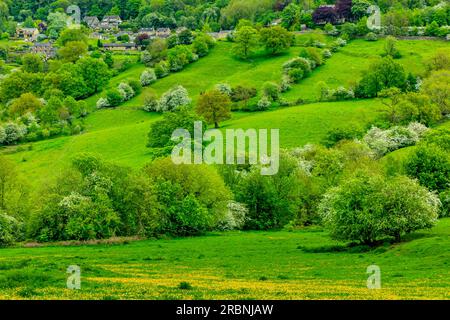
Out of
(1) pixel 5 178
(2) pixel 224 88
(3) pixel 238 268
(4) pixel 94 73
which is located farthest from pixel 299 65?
(3) pixel 238 268

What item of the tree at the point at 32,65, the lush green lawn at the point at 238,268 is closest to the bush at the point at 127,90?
the tree at the point at 32,65

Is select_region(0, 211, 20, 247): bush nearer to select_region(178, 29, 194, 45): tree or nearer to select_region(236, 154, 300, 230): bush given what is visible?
select_region(236, 154, 300, 230): bush

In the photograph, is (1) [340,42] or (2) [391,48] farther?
(1) [340,42]

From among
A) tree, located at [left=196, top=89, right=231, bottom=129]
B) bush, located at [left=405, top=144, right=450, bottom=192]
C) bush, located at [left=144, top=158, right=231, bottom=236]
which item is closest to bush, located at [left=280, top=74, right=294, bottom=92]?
tree, located at [left=196, top=89, right=231, bottom=129]

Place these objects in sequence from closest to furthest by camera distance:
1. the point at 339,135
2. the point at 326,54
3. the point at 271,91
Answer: the point at 339,135, the point at 271,91, the point at 326,54

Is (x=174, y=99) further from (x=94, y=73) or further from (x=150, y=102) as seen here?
A: (x=94, y=73)

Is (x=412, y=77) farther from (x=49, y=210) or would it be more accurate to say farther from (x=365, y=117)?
(x=49, y=210)
